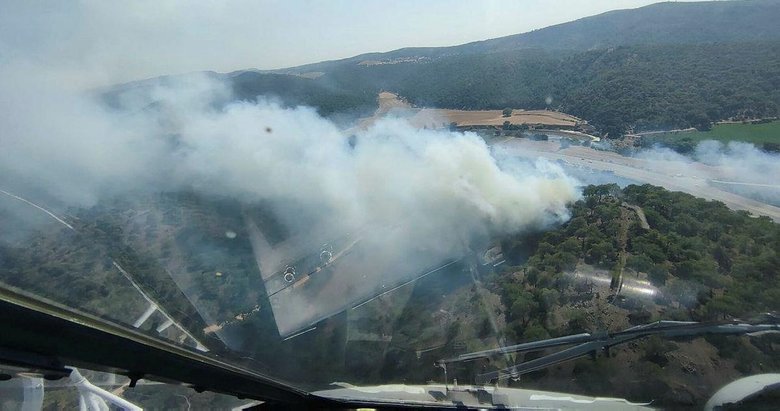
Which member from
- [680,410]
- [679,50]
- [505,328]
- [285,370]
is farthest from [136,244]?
[679,50]

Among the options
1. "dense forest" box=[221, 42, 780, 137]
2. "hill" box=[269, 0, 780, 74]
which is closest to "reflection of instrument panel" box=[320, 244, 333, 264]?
"dense forest" box=[221, 42, 780, 137]

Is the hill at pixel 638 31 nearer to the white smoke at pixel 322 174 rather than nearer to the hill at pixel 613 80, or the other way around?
the hill at pixel 613 80

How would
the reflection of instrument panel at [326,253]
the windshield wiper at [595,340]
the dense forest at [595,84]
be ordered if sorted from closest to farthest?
1. the windshield wiper at [595,340]
2. the reflection of instrument panel at [326,253]
3. the dense forest at [595,84]

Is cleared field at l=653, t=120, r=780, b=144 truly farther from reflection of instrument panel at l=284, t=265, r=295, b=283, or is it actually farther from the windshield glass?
reflection of instrument panel at l=284, t=265, r=295, b=283

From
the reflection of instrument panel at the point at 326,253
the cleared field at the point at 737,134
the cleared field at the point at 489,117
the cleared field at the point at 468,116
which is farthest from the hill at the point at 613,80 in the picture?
the reflection of instrument panel at the point at 326,253

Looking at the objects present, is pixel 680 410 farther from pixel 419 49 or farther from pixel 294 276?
pixel 419 49

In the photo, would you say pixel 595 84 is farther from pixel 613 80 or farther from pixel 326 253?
pixel 326 253
